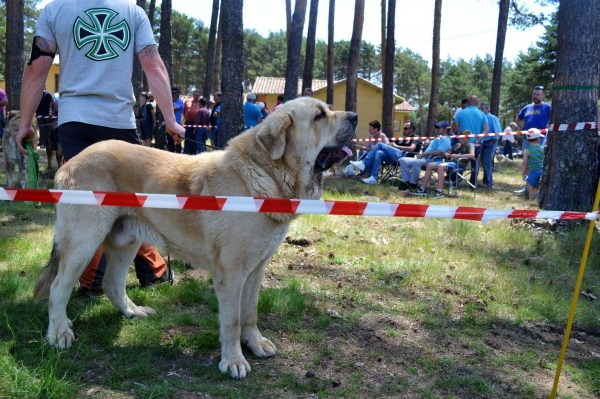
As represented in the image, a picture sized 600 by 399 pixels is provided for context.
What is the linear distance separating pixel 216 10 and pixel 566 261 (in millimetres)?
21262

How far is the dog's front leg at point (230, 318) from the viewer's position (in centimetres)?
319

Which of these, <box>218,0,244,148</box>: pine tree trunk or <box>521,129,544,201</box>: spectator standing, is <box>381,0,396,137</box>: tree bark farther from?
<box>218,0,244,148</box>: pine tree trunk

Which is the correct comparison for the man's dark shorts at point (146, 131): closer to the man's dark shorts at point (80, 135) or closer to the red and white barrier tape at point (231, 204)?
the man's dark shorts at point (80, 135)

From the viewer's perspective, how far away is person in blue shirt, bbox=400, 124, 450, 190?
451 inches

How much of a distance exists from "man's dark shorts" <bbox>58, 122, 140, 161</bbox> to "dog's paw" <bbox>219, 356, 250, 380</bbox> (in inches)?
78.1

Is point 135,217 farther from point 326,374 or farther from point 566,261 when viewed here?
point 566,261

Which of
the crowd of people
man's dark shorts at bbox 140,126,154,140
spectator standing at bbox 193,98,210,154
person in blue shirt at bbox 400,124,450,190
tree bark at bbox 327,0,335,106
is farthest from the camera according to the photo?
tree bark at bbox 327,0,335,106

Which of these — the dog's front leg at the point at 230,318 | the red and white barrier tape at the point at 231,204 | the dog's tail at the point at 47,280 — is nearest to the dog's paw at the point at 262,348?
the dog's front leg at the point at 230,318

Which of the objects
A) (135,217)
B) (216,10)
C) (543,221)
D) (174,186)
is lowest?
(543,221)

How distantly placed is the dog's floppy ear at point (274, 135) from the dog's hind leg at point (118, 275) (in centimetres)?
138

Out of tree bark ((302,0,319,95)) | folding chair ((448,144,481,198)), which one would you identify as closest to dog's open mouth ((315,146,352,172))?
folding chair ((448,144,481,198))

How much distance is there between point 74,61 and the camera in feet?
12.5

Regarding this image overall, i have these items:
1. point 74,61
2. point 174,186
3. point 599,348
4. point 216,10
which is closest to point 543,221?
point 599,348

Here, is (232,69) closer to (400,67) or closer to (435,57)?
(435,57)
